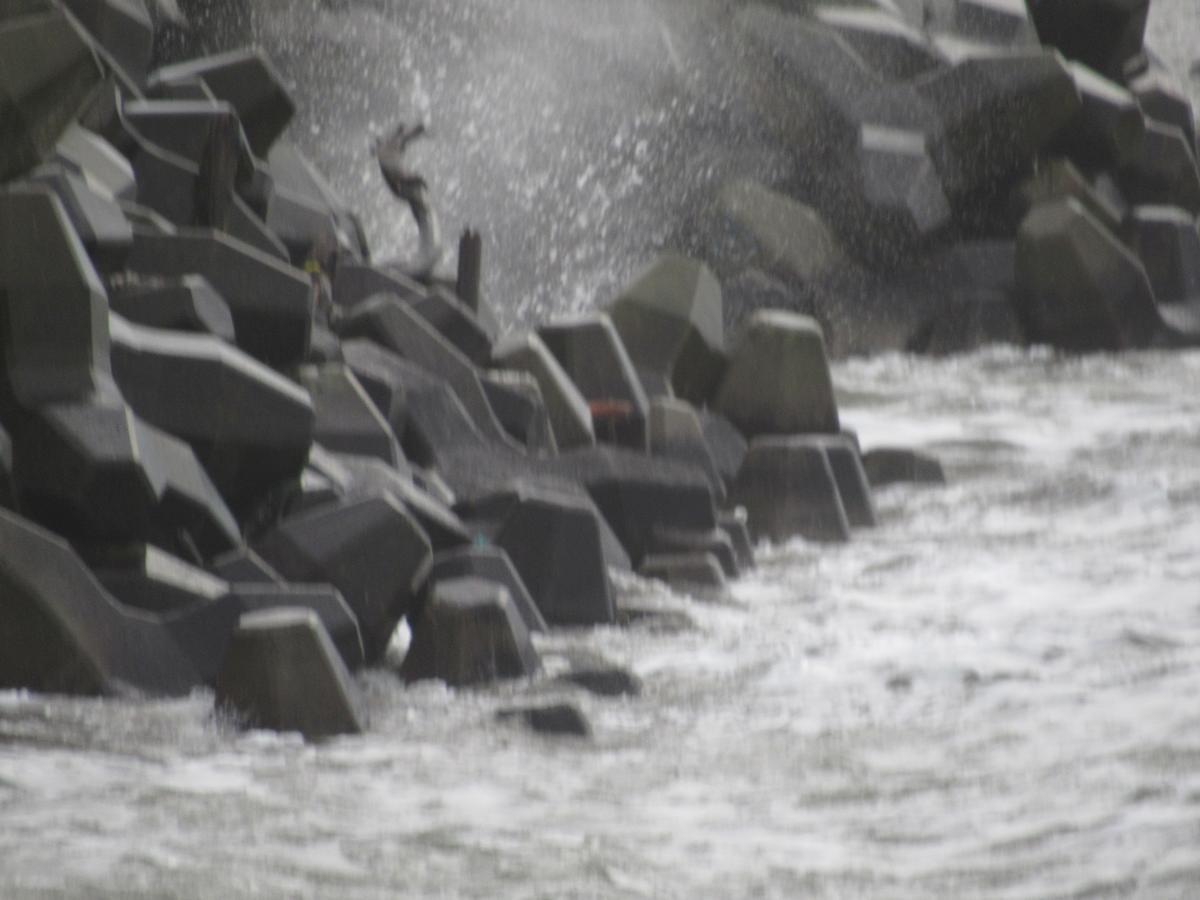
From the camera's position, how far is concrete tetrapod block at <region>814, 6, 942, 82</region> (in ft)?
31.1

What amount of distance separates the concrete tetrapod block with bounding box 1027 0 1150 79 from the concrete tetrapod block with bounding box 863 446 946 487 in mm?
4659

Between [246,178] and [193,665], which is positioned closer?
[193,665]

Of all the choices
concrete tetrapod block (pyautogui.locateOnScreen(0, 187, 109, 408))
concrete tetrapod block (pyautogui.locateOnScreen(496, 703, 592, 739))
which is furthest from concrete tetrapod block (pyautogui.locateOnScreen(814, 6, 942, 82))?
concrete tetrapod block (pyautogui.locateOnScreen(496, 703, 592, 739))

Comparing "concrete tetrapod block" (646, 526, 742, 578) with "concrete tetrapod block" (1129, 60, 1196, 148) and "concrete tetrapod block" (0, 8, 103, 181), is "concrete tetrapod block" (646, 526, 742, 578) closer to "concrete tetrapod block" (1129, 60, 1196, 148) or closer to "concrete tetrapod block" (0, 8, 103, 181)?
"concrete tetrapod block" (0, 8, 103, 181)

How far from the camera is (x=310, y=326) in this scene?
406 cm

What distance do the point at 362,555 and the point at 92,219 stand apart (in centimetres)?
95

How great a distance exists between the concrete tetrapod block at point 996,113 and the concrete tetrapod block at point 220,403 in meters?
5.78

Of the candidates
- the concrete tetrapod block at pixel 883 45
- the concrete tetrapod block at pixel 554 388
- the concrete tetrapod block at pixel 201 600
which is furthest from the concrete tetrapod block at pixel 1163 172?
the concrete tetrapod block at pixel 201 600

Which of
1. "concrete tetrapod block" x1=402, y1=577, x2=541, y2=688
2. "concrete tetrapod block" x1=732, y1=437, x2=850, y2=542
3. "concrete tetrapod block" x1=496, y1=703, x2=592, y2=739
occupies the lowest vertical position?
"concrete tetrapod block" x1=732, y1=437, x2=850, y2=542

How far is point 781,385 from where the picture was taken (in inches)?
212

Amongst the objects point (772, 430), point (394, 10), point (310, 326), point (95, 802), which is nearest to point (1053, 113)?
point (394, 10)

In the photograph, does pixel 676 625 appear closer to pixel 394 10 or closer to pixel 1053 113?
pixel 1053 113

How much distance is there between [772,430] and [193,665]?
2.48 meters

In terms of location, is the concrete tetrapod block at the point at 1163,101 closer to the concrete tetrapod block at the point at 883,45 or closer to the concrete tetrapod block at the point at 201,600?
the concrete tetrapod block at the point at 883,45
